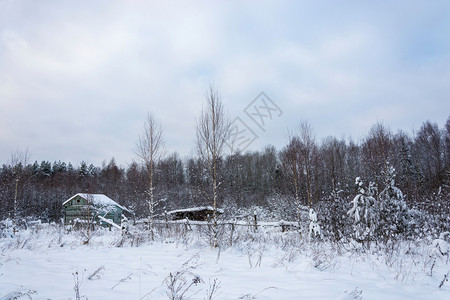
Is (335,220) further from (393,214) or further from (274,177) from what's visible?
(274,177)

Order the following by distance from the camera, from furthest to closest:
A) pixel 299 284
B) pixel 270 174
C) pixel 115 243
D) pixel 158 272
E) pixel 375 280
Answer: pixel 270 174
pixel 115 243
pixel 158 272
pixel 375 280
pixel 299 284

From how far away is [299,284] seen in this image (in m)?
3.68

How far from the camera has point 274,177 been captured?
47.3 metres

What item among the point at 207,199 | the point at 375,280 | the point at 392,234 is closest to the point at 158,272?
the point at 375,280

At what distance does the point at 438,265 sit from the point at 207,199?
6718mm

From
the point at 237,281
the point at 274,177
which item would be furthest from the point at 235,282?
the point at 274,177

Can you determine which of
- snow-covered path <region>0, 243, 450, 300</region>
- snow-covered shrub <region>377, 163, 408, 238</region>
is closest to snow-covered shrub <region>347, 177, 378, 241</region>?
snow-covered shrub <region>377, 163, 408, 238</region>

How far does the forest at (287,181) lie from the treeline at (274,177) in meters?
0.05

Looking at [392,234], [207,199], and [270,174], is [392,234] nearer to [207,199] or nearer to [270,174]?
[207,199]

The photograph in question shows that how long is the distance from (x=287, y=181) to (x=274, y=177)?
31.0 metres

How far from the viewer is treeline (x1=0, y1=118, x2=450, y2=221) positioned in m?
13.2

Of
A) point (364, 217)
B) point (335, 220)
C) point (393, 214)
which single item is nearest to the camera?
point (364, 217)

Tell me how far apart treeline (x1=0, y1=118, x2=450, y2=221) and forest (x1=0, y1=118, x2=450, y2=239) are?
0.05 m

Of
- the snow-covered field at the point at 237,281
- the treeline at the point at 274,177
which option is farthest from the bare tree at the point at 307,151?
the snow-covered field at the point at 237,281
